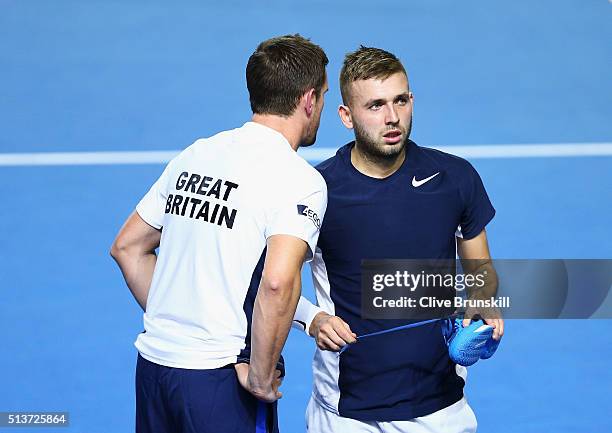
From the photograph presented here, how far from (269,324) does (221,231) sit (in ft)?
1.23

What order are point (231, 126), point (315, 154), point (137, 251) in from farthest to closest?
point (231, 126) → point (315, 154) → point (137, 251)

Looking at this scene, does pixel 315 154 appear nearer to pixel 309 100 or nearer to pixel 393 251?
pixel 393 251

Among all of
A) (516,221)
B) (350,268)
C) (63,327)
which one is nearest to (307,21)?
(516,221)

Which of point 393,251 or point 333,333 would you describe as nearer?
point 333,333

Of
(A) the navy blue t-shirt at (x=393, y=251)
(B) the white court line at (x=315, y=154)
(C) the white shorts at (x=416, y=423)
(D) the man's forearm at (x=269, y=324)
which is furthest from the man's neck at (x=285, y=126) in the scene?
(B) the white court line at (x=315, y=154)

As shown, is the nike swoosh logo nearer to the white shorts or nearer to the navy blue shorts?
the white shorts

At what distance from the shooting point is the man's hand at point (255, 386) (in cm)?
400

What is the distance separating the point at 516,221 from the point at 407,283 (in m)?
3.75

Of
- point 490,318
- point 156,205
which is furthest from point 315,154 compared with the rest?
point 156,205

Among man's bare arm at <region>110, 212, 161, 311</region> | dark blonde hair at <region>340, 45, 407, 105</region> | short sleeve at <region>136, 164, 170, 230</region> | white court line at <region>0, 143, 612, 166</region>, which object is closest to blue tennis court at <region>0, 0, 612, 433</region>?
white court line at <region>0, 143, 612, 166</region>

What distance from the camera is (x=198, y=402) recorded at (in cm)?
405

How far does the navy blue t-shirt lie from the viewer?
14.6 feet

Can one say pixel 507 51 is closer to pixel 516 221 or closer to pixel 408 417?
pixel 516 221

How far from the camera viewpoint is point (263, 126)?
Answer: 4.17 metres
